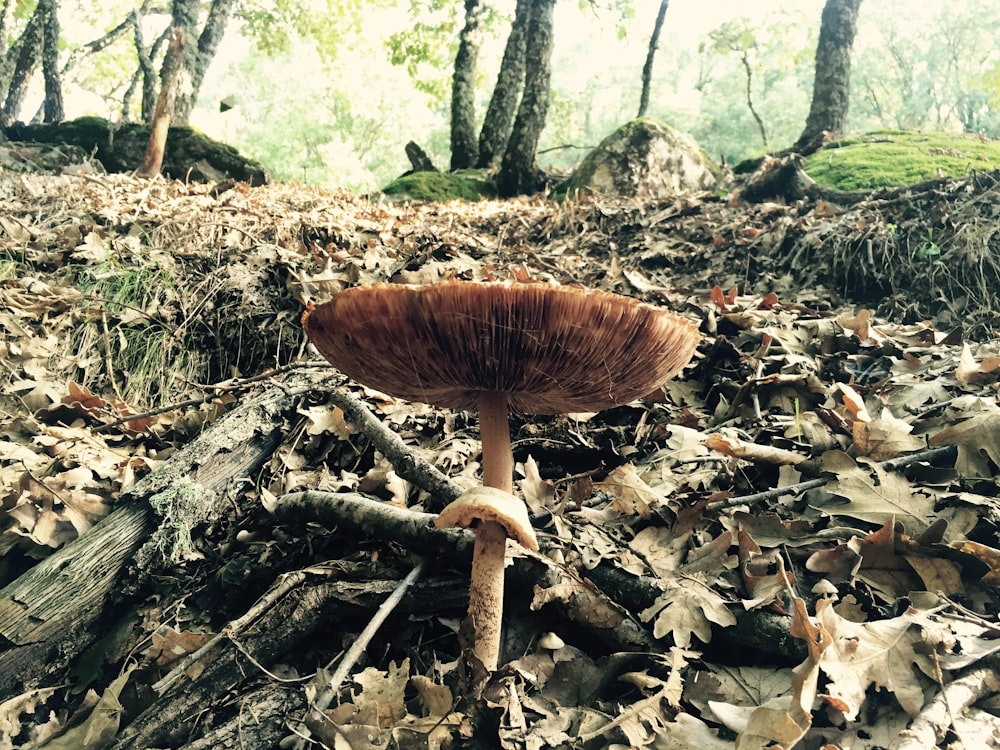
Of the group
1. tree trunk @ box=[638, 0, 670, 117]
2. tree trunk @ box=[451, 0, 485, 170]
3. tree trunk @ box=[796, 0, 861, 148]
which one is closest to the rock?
tree trunk @ box=[796, 0, 861, 148]

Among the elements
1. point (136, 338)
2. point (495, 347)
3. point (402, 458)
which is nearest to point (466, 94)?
point (136, 338)

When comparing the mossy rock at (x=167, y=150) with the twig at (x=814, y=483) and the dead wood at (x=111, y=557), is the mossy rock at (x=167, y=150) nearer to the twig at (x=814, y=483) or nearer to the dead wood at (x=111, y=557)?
the dead wood at (x=111, y=557)

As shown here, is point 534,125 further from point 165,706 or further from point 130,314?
point 165,706

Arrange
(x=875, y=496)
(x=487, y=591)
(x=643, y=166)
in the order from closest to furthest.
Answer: (x=487, y=591) < (x=875, y=496) < (x=643, y=166)

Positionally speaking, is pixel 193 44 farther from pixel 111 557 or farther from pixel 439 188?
pixel 111 557

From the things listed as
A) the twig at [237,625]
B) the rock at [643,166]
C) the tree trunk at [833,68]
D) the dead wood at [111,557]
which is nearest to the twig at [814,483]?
the twig at [237,625]

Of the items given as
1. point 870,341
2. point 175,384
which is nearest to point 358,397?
point 175,384

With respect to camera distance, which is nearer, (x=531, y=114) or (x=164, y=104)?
(x=164, y=104)
